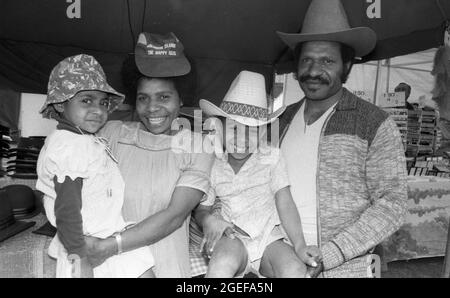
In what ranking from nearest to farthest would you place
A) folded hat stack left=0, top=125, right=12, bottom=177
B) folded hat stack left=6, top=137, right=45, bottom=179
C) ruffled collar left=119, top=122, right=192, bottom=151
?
ruffled collar left=119, top=122, right=192, bottom=151, folded hat stack left=6, top=137, right=45, bottom=179, folded hat stack left=0, top=125, right=12, bottom=177

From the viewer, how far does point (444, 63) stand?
4.07 m

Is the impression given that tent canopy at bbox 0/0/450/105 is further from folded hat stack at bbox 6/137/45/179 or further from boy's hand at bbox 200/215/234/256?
boy's hand at bbox 200/215/234/256

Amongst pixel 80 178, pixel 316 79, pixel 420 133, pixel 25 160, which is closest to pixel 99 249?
pixel 80 178

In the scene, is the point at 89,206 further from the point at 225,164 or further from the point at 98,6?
the point at 98,6

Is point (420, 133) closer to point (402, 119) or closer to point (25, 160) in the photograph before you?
point (402, 119)

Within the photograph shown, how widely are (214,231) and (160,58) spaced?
1.04 meters

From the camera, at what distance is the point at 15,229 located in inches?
89.9

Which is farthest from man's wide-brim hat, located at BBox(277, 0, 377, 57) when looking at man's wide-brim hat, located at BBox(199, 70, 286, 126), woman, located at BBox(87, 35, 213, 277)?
woman, located at BBox(87, 35, 213, 277)

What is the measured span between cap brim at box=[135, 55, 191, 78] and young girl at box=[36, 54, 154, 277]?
9.2 inches

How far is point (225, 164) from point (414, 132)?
4142 millimetres

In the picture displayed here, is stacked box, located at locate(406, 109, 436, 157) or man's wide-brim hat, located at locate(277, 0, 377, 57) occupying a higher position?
man's wide-brim hat, located at locate(277, 0, 377, 57)

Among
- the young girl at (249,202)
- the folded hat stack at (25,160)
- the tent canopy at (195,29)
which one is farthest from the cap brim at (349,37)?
the folded hat stack at (25,160)

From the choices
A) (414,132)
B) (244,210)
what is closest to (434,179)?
(414,132)

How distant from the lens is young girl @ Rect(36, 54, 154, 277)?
172cm
